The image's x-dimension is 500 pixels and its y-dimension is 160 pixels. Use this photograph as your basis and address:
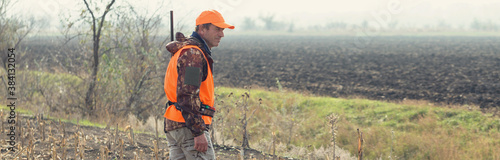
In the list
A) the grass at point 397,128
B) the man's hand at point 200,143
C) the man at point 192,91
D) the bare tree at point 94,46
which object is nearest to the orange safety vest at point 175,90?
the man at point 192,91

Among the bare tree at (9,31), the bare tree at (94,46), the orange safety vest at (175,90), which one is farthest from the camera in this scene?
the bare tree at (9,31)

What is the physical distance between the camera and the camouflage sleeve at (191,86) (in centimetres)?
352

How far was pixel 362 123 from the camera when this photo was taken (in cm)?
1358

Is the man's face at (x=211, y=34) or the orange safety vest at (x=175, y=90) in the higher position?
the man's face at (x=211, y=34)

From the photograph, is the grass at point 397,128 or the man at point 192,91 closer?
the man at point 192,91

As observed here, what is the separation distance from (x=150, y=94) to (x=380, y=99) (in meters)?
8.18

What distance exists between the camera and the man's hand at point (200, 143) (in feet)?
11.9

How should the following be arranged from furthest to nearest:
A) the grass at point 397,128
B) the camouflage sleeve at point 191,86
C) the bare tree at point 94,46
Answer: the bare tree at point 94,46
the grass at point 397,128
the camouflage sleeve at point 191,86

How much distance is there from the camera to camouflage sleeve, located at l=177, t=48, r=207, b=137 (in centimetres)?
352

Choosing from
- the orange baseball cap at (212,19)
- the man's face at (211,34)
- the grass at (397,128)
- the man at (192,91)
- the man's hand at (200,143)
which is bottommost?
the grass at (397,128)

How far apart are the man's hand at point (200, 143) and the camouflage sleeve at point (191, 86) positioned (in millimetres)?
31

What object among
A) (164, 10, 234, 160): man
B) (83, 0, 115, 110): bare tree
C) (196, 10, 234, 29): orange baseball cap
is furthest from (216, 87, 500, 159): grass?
(196, 10, 234, 29): orange baseball cap

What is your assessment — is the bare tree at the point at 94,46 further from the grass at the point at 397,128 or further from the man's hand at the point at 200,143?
the man's hand at the point at 200,143

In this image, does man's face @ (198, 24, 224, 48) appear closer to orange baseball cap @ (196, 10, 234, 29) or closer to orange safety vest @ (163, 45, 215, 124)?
orange baseball cap @ (196, 10, 234, 29)
